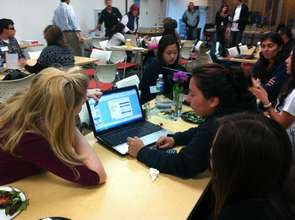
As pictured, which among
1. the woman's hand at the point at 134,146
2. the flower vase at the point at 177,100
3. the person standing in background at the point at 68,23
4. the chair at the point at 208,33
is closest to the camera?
the woman's hand at the point at 134,146

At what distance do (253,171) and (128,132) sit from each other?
40.8 inches

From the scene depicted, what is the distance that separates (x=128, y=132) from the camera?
183cm

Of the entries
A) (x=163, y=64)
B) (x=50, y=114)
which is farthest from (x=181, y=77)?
(x=50, y=114)

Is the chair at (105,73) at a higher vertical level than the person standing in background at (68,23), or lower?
lower

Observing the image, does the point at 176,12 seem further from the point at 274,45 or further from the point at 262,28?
the point at 274,45

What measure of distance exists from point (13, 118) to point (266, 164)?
0.98 metres

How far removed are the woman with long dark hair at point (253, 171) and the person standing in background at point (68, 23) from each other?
6.10 m

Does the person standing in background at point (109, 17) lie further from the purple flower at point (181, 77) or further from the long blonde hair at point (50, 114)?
the long blonde hair at point (50, 114)

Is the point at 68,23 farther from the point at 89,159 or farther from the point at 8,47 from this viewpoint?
the point at 89,159

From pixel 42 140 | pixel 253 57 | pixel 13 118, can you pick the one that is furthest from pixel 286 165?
pixel 253 57

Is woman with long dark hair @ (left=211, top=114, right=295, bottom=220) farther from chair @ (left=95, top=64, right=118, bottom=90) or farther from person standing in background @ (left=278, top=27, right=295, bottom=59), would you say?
chair @ (left=95, top=64, right=118, bottom=90)

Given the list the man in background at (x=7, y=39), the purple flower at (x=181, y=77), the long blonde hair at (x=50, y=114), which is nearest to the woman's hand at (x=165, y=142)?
the long blonde hair at (x=50, y=114)

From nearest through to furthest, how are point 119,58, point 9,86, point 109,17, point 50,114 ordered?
point 50,114
point 9,86
point 119,58
point 109,17

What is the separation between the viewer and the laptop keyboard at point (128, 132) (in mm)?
1718
